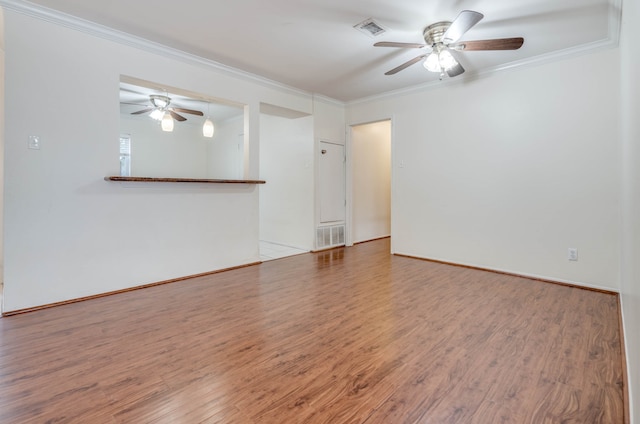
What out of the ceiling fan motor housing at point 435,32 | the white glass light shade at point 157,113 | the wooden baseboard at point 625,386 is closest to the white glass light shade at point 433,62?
the ceiling fan motor housing at point 435,32

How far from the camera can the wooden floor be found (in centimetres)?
146

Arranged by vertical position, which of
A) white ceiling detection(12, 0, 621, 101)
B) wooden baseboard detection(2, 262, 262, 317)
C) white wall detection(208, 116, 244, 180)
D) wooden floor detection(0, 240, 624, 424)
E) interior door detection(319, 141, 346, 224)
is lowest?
wooden floor detection(0, 240, 624, 424)

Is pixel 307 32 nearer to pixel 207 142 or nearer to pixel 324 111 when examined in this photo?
pixel 324 111

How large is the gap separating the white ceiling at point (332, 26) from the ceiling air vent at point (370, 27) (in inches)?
2.0

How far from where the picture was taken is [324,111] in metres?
5.22

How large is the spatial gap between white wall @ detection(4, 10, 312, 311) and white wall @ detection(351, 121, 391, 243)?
2898 millimetres

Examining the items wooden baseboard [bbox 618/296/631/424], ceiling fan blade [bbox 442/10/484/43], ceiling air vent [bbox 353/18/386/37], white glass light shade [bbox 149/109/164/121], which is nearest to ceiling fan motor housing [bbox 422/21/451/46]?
ceiling fan blade [bbox 442/10/484/43]

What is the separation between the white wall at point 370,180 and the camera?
18.9 feet

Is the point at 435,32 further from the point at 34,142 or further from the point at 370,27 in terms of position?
the point at 34,142

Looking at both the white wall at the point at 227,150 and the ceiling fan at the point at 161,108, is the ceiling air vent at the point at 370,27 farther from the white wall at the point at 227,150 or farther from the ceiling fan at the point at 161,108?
the white wall at the point at 227,150

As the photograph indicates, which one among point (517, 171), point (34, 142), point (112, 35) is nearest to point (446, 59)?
point (517, 171)

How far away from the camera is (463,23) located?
91.5 inches

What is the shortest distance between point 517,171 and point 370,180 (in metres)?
2.78

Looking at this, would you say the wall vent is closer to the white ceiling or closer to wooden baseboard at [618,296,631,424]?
the white ceiling
